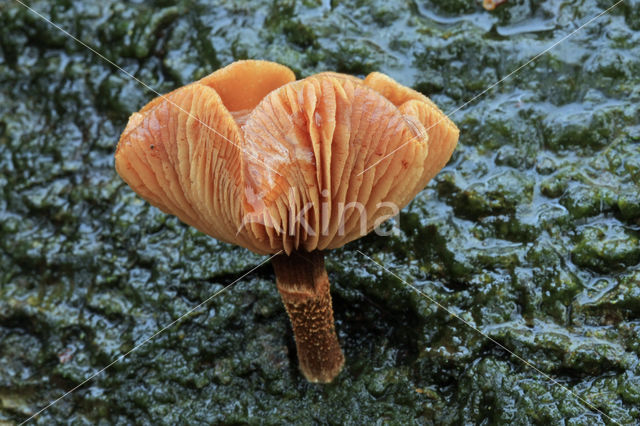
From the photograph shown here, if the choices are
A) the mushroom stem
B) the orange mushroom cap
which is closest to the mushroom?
the orange mushroom cap

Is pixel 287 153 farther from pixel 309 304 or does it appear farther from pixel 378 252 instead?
pixel 378 252

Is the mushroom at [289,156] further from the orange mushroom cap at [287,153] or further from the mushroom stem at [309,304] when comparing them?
the mushroom stem at [309,304]

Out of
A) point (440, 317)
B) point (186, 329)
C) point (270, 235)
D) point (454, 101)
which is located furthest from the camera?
point (454, 101)

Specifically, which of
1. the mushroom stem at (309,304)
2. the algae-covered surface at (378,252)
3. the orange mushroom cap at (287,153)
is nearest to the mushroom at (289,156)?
the orange mushroom cap at (287,153)

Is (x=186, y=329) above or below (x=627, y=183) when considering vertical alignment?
below

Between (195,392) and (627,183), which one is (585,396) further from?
(195,392)

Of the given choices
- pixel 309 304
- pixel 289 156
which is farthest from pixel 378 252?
pixel 289 156

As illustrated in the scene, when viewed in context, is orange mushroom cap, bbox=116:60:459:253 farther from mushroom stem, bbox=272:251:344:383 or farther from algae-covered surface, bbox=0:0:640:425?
algae-covered surface, bbox=0:0:640:425

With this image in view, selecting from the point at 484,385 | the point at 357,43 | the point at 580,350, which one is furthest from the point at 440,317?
the point at 357,43

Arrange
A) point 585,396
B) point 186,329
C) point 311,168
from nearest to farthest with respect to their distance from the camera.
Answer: point 311,168, point 585,396, point 186,329
